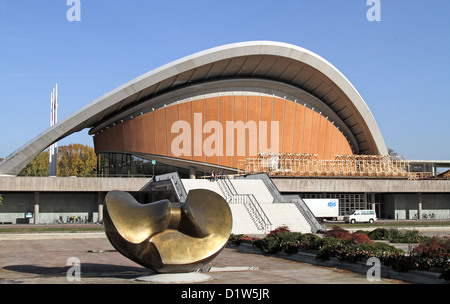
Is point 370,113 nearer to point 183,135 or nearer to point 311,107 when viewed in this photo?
point 311,107

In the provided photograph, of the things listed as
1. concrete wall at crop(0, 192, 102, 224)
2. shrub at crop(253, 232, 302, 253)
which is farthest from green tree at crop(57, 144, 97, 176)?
shrub at crop(253, 232, 302, 253)

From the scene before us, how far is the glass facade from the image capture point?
184 feet

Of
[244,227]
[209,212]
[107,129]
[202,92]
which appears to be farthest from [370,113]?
[209,212]

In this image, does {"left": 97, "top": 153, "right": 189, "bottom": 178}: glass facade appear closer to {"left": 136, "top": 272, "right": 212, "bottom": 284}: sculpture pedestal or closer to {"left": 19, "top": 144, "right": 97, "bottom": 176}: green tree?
{"left": 19, "top": 144, "right": 97, "bottom": 176}: green tree

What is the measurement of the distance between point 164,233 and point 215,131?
1661 inches

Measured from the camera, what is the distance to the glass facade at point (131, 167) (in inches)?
2211

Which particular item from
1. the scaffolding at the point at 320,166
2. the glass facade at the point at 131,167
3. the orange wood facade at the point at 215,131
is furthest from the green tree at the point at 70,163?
the scaffolding at the point at 320,166

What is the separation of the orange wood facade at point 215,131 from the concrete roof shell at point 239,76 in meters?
2.44

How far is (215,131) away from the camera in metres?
55.6

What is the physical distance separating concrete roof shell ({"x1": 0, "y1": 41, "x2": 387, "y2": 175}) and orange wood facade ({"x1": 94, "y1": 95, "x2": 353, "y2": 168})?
244 cm

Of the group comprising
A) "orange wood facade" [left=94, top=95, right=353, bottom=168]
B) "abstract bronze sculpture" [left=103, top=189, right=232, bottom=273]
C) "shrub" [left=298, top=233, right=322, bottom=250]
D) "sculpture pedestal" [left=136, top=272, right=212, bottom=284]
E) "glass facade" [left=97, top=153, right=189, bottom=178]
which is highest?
"orange wood facade" [left=94, top=95, right=353, bottom=168]

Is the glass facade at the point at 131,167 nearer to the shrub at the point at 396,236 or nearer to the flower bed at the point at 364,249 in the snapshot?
the shrub at the point at 396,236

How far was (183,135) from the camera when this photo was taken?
180ft

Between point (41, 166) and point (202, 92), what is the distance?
52.4 meters
